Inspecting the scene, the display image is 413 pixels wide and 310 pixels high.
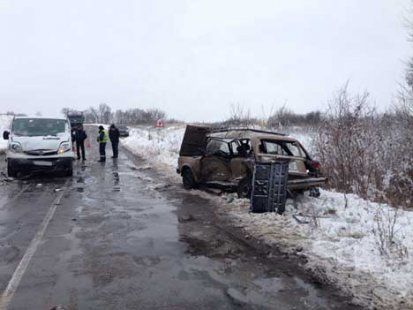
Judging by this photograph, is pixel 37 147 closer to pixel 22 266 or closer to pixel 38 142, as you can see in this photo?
pixel 38 142

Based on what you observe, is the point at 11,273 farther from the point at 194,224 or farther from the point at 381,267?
the point at 381,267

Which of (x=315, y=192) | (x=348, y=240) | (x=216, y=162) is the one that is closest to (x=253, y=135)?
(x=216, y=162)

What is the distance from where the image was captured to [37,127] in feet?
53.2

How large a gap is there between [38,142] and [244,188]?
7.67 metres

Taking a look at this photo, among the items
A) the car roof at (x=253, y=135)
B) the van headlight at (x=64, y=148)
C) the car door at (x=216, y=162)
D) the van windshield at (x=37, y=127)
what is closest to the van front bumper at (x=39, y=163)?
the van headlight at (x=64, y=148)

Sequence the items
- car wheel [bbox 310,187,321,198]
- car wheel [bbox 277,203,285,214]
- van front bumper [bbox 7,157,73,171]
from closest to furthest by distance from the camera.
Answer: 1. car wheel [bbox 277,203,285,214]
2. car wheel [bbox 310,187,321,198]
3. van front bumper [bbox 7,157,73,171]

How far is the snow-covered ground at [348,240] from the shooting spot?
210 inches

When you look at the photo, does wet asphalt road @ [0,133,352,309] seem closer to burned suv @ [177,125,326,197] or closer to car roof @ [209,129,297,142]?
burned suv @ [177,125,326,197]

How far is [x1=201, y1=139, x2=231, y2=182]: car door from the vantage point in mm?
11842

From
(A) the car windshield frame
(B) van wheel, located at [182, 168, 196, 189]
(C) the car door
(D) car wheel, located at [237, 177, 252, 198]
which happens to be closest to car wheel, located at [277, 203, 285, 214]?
(D) car wheel, located at [237, 177, 252, 198]

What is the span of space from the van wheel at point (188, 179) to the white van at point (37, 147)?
4381mm

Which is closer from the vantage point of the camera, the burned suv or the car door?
the burned suv

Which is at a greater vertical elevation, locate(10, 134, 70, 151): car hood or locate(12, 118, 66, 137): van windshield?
locate(12, 118, 66, 137): van windshield

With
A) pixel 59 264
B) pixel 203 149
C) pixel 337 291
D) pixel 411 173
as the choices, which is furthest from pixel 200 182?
pixel 337 291
